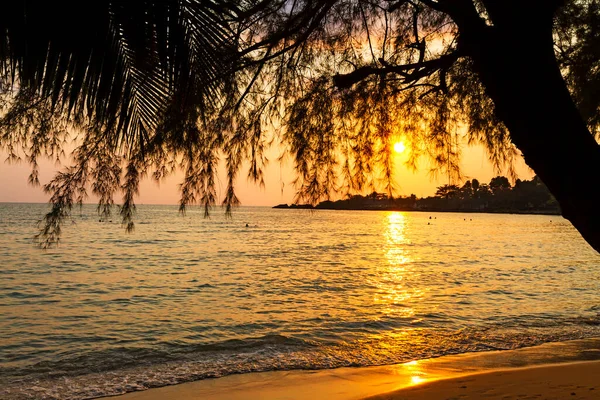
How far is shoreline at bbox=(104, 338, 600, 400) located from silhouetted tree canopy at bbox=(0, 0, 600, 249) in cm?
266

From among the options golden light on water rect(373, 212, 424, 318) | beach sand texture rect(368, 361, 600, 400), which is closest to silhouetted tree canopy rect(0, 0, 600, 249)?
beach sand texture rect(368, 361, 600, 400)

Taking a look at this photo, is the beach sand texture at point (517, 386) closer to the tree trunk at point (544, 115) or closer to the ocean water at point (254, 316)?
the ocean water at point (254, 316)

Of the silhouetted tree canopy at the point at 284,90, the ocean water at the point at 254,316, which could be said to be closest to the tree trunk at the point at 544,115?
the silhouetted tree canopy at the point at 284,90

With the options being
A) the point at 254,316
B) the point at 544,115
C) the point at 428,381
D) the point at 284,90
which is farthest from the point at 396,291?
the point at 544,115

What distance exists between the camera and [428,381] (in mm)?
6566

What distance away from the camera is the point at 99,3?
178 cm

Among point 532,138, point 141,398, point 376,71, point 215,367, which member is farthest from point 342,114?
point 215,367

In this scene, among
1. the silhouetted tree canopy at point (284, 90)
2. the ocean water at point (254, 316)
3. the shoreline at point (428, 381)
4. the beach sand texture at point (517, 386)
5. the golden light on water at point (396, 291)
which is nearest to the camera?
the silhouetted tree canopy at point (284, 90)

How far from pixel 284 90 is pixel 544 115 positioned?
254 cm

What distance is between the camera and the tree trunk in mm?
2625

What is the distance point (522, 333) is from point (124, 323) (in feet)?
28.0

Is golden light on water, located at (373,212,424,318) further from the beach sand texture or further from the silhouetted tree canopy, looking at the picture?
the silhouetted tree canopy

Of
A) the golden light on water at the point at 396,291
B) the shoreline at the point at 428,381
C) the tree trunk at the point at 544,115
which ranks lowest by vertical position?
the golden light on water at the point at 396,291

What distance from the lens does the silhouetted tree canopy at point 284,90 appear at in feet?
6.17
